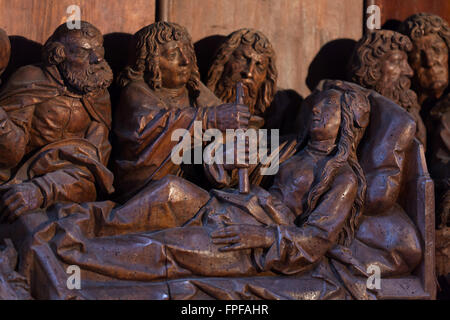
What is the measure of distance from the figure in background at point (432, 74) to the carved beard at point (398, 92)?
0.31 meters

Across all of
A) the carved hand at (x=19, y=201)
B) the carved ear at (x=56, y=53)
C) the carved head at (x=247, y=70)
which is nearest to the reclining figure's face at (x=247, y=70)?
the carved head at (x=247, y=70)

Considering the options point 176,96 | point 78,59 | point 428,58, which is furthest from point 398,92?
point 78,59

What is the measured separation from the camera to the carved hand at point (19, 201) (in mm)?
3928

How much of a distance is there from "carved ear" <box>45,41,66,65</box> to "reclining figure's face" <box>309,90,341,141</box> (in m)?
1.61

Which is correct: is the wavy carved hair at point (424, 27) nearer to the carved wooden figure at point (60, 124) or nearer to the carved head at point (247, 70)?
the carved head at point (247, 70)

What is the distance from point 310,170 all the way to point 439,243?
1051 mm

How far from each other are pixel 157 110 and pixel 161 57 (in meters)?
0.39

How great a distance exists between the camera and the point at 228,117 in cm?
446

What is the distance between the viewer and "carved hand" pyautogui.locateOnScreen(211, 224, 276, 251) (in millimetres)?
4008

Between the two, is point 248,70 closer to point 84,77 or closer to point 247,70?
point 247,70

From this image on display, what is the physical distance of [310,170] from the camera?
443cm

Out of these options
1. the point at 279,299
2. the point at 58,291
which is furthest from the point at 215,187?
the point at 58,291

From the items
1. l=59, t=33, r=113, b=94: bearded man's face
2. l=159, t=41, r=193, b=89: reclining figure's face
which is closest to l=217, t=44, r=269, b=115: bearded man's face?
l=159, t=41, r=193, b=89: reclining figure's face

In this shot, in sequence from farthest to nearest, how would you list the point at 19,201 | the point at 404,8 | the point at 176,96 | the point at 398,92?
1. the point at 404,8
2. the point at 398,92
3. the point at 176,96
4. the point at 19,201
